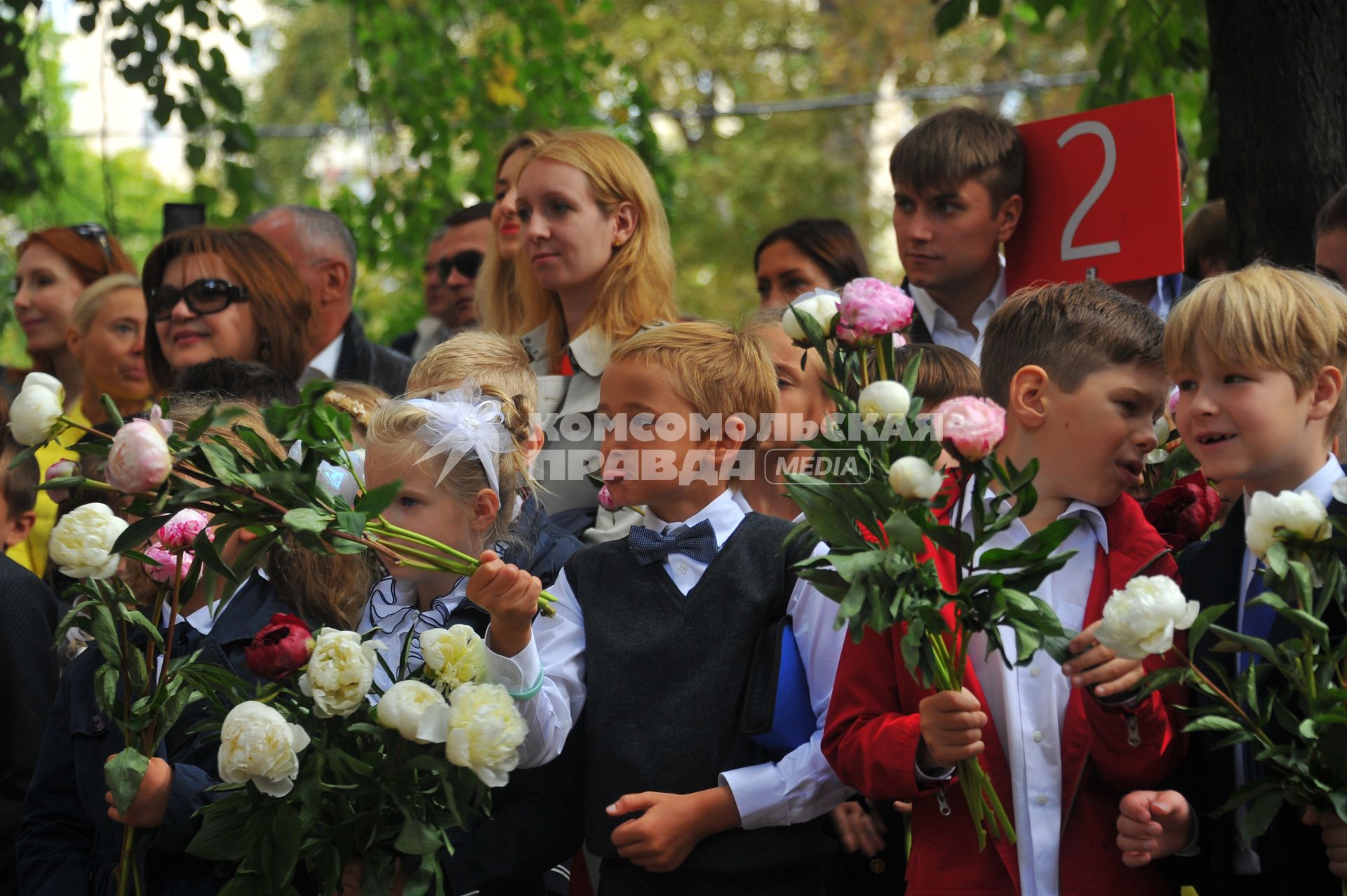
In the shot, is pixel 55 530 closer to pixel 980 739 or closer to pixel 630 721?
pixel 630 721

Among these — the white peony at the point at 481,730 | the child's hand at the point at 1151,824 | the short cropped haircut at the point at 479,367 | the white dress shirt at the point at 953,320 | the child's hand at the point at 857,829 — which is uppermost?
the white dress shirt at the point at 953,320

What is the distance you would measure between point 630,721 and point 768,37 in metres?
16.7

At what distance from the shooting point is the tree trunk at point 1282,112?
12.9ft

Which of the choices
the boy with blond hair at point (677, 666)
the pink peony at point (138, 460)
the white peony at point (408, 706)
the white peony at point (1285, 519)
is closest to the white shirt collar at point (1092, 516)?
the white peony at point (1285, 519)

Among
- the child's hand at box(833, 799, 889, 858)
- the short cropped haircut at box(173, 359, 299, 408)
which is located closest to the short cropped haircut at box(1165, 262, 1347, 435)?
the child's hand at box(833, 799, 889, 858)

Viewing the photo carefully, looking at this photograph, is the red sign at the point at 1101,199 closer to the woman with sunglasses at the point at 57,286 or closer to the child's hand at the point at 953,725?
the child's hand at the point at 953,725

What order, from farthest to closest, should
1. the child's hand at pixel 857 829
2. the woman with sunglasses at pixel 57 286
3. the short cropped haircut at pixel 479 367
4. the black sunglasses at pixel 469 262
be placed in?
the black sunglasses at pixel 469 262
the woman with sunglasses at pixel 57 286
the short cropped haircut at pixel 479 367
the child's hand at pixel 857 829

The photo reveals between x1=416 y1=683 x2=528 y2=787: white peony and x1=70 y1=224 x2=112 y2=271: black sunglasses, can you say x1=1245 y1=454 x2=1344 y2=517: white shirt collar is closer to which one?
x1=416 y1=683 x2=528 y2=787: white peony

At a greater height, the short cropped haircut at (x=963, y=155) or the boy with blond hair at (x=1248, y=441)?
the short cropped haircut at (x=963, y=155)

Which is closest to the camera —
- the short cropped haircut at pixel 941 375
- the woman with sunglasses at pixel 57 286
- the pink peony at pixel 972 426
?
the pink peony at pixel 972 426

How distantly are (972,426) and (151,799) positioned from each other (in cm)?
171

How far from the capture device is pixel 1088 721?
255 centimetres

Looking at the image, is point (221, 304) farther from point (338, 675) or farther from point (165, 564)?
point (338, 675)

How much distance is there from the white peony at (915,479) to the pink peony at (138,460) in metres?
1.12
